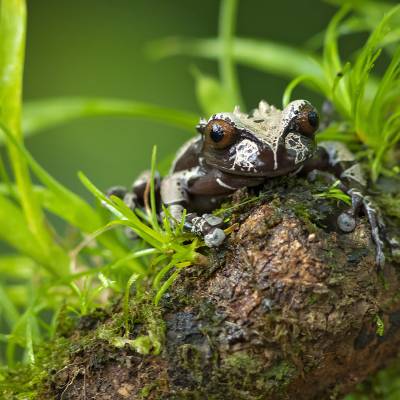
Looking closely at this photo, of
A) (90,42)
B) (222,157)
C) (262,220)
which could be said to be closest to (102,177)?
(90,42)

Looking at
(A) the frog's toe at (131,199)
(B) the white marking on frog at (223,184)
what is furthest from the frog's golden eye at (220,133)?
(A) the frog's toe at (131,199)

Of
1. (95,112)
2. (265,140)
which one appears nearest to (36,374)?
(265,140)

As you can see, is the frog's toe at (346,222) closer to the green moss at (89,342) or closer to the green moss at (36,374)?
the green moss at (89,342)

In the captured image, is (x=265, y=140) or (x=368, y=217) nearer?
(x=368, y=217)

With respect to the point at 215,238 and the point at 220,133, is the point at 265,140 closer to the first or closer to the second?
the point at 220,133

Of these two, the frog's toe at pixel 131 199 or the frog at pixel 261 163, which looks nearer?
the frog at pixel 261 163

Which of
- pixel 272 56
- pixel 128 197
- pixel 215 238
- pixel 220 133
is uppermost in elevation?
pixel 272 56
